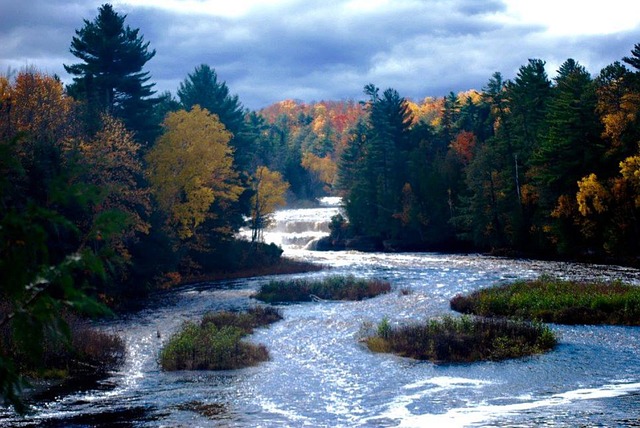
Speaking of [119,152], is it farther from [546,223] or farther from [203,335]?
[546,223]

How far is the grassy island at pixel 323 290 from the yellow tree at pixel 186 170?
1345 centimetres

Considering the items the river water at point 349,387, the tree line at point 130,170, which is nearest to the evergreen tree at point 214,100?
the tree line at point 130,170

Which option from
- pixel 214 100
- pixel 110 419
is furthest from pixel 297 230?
pixel 110 419

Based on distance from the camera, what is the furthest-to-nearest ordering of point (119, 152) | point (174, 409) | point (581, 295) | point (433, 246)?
point (433, 246) → point (119, 152) → point (581, 295) → point (174, 409)

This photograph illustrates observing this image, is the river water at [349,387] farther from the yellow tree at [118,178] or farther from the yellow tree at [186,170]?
the yellow tree at [186,170]

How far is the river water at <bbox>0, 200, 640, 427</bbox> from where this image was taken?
16.8 m

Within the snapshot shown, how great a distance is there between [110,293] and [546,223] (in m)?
40.4

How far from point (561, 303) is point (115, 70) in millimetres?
42999

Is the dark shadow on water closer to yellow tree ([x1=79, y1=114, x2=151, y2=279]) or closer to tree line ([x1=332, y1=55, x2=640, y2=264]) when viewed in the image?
yellow tree ([x1=79, y1=114, x2=151, y2=279])

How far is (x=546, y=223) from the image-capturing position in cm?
6406

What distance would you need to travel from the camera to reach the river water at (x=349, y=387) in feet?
55.2

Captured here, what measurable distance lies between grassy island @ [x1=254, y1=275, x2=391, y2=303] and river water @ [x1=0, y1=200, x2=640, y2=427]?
6610 mm

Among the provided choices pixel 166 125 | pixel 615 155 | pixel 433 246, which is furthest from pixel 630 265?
pixel 166 125

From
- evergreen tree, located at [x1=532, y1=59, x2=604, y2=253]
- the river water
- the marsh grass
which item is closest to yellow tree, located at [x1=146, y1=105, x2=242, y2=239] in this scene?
the river water
